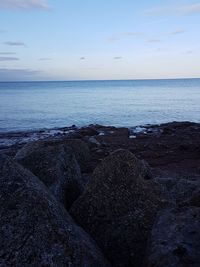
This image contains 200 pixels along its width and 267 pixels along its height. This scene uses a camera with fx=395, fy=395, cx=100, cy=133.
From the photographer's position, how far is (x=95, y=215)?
5887 millimetres

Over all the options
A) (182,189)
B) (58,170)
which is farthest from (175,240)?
(182,189)

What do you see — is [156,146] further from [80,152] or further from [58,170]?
[58,170]

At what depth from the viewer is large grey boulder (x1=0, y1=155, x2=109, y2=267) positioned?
13.7ft

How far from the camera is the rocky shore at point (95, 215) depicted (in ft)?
13.9

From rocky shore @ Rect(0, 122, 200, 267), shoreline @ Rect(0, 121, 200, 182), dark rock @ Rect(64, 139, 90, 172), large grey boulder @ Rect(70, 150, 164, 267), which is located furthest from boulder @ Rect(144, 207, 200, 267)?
shoreline @ Rect(0, 121, 200, 182)

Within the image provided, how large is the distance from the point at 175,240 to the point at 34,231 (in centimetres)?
156

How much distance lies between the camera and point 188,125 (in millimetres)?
24469

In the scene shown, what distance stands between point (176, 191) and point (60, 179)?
2389 mm

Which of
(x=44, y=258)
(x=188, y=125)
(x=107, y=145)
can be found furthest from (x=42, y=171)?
(x=188, y=125)

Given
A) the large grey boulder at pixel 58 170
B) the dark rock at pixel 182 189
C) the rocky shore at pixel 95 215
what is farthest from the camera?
the dark rock at pixel 182 189

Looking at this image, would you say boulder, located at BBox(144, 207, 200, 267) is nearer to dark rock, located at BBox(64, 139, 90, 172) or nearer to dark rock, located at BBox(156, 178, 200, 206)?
dark rock, located at BBox(156, 178, 200, 206)

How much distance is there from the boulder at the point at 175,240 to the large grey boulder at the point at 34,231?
2.53 ft

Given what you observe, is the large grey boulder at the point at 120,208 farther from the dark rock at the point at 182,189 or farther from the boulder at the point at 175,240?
the dark rock at the point at 182,189

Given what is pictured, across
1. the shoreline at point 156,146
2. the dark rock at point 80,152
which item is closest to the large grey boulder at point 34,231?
the dark rock at point 80,152
